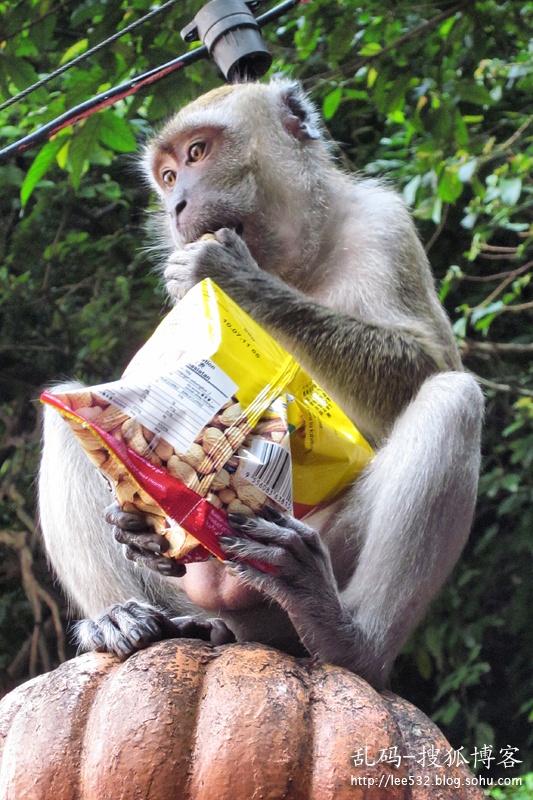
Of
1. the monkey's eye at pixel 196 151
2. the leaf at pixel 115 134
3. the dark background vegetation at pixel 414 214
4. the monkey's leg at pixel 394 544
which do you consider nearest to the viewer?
the monkey's leg at pixel 394 544

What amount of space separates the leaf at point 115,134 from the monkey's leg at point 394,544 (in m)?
2.09

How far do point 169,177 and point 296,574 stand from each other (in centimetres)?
209

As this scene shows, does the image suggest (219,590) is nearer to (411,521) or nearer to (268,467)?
(411,521)

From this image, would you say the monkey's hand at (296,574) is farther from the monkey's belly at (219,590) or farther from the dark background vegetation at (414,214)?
the dark background vegetation at (414,214)

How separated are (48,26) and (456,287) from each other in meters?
3.14

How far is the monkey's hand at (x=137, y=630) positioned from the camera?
8.05 feet

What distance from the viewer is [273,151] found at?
3.80 meters

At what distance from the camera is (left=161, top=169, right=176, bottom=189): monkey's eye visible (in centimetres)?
394

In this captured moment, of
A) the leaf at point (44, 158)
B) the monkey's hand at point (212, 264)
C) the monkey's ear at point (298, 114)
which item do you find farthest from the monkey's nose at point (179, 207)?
the leaf at point (44, 158)

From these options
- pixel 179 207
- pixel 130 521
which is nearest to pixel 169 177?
pixel 179 207

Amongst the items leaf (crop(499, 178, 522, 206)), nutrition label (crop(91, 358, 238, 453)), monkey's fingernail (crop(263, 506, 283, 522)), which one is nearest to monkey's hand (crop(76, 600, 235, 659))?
monkey's fingernail (crop(263, 506, 283, 522))

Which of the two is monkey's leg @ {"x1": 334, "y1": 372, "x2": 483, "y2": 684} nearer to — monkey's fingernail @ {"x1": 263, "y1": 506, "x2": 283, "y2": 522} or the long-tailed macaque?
the long-tailed macaque

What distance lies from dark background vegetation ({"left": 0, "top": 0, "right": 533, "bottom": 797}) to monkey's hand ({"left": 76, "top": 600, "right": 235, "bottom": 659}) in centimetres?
197

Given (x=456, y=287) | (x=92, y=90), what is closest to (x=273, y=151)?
(x=92, y=90)
